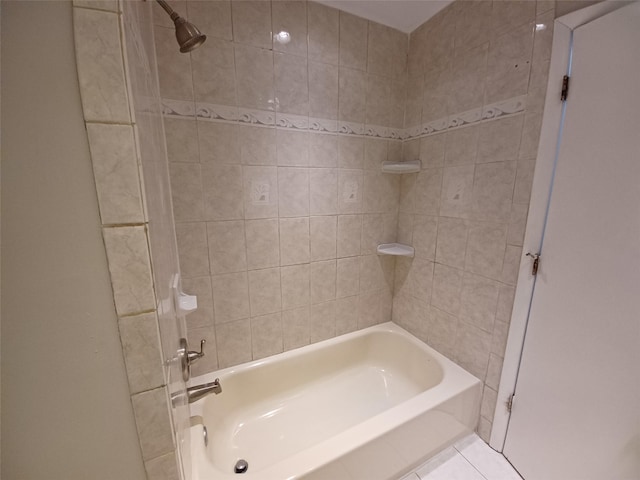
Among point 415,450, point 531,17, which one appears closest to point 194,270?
point 415,450

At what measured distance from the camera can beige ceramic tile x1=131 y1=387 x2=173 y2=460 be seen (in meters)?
0.48

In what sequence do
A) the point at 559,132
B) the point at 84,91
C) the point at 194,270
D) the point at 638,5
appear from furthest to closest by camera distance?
the point at 194,270 < the point at 559,132 < the point at 638,5 < the point at 84,91

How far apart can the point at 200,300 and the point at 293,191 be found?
763mm

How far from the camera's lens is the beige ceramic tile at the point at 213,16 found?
1.12m

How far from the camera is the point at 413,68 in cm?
163

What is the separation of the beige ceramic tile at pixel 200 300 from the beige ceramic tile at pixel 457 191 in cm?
138

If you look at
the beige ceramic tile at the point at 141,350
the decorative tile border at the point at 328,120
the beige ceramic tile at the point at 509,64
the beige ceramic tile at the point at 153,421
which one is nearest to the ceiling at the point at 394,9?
the beige ceramic tile at the point at 509,64

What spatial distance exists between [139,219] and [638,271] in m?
1.41

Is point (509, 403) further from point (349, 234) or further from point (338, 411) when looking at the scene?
point (349, 234)

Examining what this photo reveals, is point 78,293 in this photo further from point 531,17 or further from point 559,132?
point 531,17

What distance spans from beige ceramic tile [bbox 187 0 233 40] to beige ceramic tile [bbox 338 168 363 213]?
2.85 feet

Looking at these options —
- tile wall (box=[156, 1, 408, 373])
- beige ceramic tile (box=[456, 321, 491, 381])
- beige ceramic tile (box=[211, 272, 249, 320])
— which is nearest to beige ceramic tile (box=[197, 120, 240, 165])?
tile wall (box=[156, 1, 408, 373])

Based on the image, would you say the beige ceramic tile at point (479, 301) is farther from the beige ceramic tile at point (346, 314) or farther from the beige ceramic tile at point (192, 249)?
the beige ceramic tile at point (192, 249)

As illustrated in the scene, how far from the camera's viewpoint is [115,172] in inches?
15.7
